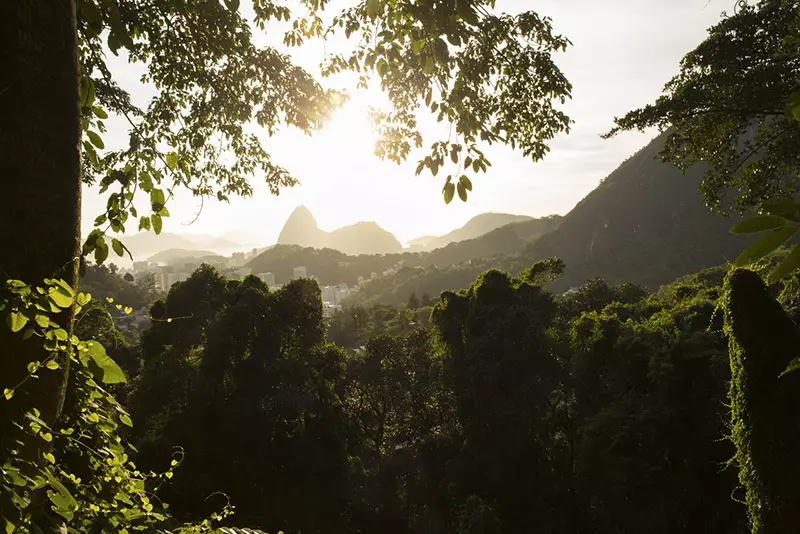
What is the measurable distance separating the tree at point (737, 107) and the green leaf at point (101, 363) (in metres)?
9.18

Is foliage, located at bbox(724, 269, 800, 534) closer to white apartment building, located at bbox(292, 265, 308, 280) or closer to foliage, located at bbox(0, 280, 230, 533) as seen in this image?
foliage, located at bbox(0, 280, 230, 533)

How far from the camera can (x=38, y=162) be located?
5.37 ft

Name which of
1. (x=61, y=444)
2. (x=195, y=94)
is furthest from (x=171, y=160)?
(x=195, y=94)

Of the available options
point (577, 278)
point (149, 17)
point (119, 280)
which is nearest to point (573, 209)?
point (577, 278)

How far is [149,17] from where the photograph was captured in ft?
15.5

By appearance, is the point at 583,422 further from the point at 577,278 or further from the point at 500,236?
the point at 500,236

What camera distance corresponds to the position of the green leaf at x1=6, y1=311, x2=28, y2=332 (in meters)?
1.44

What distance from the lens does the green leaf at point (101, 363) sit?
5.70 feet

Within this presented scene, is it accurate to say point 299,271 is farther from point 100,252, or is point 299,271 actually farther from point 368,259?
point 100,252

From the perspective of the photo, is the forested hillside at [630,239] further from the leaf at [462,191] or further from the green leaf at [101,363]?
the green leaf at [101,363]

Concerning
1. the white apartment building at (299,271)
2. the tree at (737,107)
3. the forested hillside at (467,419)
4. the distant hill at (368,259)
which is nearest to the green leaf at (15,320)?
the tree at (737,107)

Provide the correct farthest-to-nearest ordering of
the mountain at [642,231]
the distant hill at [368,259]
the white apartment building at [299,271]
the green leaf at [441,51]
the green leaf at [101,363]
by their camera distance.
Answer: the distant hill at [368,259] < the white apartment building at [299,271] < the mountain at [642,231] < the green leaf at [441,51] < the green leaf at [101,363]

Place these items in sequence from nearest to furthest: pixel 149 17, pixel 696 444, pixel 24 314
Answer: pixel 24 314, pixel 149 17, pixel 696 444

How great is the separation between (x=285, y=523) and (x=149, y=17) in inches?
575
